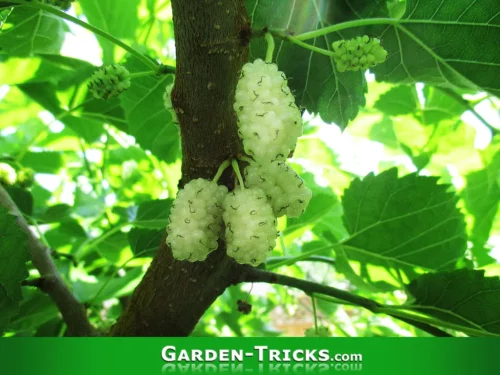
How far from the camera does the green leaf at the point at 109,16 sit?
1219 mm

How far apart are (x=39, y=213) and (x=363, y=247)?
26.5 inches

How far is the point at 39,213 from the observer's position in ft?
3.57

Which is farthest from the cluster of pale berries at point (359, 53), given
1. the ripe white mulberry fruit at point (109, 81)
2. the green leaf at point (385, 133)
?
the green leaf at point (385, 133)

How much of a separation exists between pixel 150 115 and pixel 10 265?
0.44m

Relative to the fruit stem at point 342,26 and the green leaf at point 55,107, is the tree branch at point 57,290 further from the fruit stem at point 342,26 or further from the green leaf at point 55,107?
the fruit stem at point 342,26

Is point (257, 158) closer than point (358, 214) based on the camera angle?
Yes

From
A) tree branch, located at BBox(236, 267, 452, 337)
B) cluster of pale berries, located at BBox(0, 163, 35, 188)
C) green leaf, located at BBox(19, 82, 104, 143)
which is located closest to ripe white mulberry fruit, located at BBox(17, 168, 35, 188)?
cluster of pale berries, located at BBox(0, 163, 35, 188)

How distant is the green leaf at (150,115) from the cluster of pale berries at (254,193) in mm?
505

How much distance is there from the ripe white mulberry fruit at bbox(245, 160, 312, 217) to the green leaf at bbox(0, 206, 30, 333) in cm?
31

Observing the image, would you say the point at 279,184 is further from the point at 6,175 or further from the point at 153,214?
the point at 6,175

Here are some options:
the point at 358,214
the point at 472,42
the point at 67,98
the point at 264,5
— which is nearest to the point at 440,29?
the point at 472,42

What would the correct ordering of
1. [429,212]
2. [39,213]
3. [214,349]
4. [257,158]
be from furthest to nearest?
[39,213]
[429,212]
[214,349]
[257,158]

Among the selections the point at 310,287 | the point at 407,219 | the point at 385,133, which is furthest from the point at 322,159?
the point at 310,287

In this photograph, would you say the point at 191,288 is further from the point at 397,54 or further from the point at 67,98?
the point at 67,98
